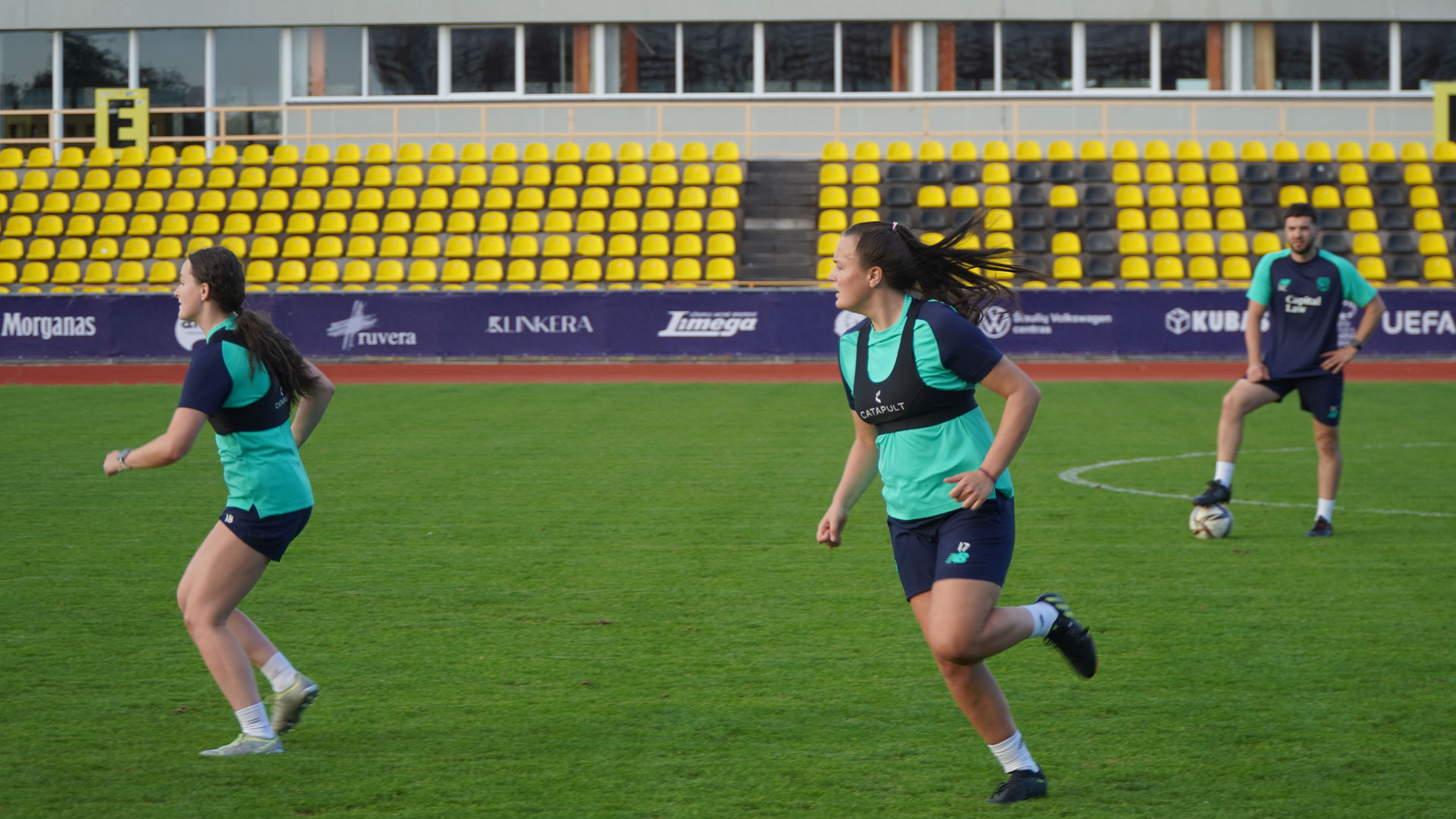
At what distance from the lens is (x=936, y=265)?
4.66m

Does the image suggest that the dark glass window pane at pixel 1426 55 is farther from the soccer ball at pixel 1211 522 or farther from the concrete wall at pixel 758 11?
the soccer ball at pixel 1211 522

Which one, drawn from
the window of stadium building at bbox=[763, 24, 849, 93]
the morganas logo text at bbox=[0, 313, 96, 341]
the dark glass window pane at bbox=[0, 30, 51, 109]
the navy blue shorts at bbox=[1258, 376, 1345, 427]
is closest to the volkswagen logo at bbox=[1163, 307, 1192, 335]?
the window of stadium building at bbox=[763, 24, 849, 93]

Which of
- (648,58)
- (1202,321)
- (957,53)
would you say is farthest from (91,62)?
(1202,321)

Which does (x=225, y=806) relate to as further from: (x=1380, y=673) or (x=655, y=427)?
→ (x=655, y=427)

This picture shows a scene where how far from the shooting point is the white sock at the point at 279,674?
5.13m

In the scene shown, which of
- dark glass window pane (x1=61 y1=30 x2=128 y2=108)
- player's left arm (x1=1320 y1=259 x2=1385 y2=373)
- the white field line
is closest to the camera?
player's left arm (x1=1320 y1=259 x2=1385 y2=373)

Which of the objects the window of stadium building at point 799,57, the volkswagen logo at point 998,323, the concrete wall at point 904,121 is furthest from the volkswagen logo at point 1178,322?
the window of stadium building at point 799,57

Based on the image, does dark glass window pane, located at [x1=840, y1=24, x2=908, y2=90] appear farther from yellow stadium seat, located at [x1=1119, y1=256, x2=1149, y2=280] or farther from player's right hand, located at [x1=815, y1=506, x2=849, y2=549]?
player's right hand, located at [x1=815, y1=506, x2=849, y2=549]

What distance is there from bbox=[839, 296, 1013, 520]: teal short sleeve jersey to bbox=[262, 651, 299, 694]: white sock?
7.48 ft

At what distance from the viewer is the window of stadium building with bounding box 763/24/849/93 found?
3050 centimetres

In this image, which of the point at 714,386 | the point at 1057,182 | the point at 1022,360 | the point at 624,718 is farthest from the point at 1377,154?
the point at 624,718

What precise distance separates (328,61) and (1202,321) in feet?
64.7

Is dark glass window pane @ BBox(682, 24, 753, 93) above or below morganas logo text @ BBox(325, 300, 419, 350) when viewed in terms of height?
above

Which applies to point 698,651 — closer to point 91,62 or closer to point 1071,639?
point 1071,639
